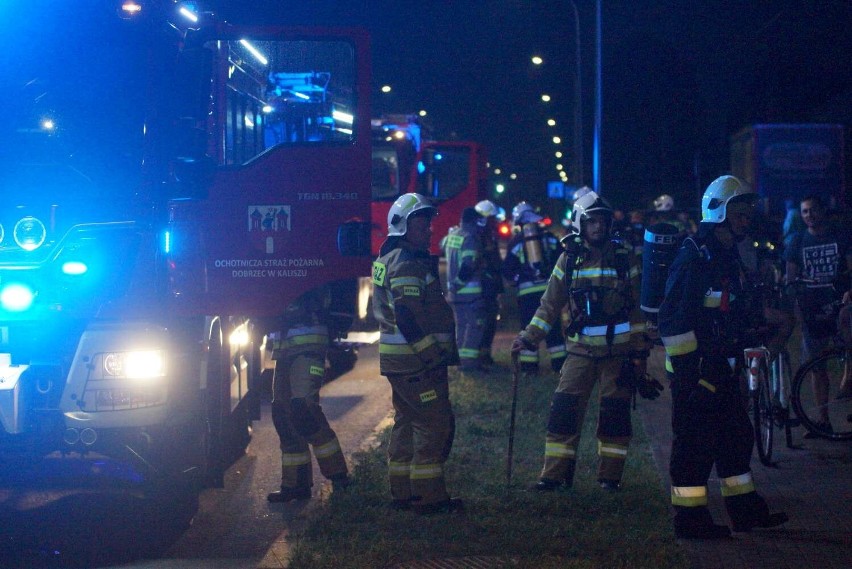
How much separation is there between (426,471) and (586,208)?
2.04m

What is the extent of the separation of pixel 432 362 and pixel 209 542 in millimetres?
1676

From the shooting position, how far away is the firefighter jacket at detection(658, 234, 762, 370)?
610cm

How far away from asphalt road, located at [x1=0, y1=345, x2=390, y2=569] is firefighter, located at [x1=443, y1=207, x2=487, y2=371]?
5.02 meters

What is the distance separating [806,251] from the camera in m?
9.46

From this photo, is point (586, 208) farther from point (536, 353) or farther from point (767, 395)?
point (536, 353)

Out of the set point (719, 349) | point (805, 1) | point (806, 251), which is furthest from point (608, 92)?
point (719, 349)

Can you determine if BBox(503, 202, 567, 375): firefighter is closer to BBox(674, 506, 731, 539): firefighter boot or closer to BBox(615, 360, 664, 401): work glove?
BBox(615, 360, 664, 401): work glove

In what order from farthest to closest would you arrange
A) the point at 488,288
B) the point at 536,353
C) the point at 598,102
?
the point at 598,102 → the point at 488,288 → the point at 536,353

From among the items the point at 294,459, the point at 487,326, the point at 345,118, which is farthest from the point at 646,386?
the point at 487,326

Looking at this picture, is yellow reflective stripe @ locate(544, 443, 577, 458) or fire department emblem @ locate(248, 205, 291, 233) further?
fire department emblem @ locate(248, 205, 291, 233)

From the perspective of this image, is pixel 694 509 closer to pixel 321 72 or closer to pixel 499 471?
pixel 499 471

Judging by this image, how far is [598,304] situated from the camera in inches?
289

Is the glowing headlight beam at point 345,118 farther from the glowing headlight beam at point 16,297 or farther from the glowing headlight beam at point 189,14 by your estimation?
the glowing headlight beam at point 16,297

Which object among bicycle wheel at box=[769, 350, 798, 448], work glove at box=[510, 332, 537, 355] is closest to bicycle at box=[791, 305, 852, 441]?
bicycle wheel at box=[769, 350, 798, 448]
